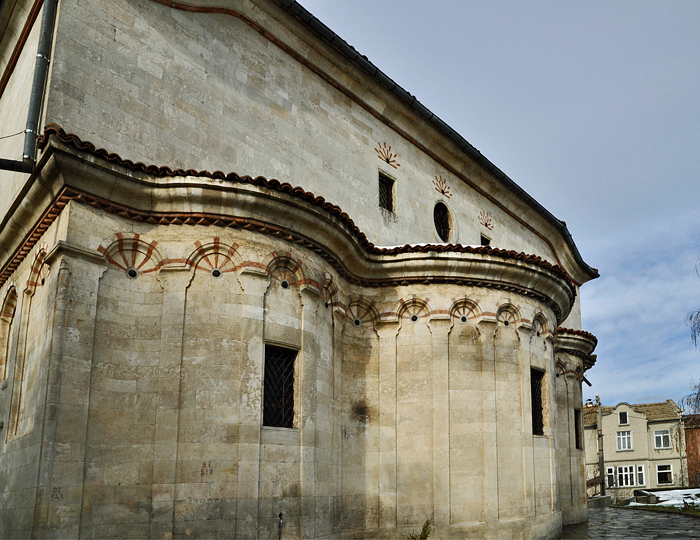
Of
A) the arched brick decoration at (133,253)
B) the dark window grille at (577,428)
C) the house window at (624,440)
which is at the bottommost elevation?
the house window at (624,440)

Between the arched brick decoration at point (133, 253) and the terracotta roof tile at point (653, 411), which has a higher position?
the arched brick decoration at point (133, 253)

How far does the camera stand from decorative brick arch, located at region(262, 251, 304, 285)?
10.9 metres

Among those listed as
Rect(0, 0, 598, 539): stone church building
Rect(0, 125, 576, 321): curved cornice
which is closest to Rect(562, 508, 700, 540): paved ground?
Rect(0, 0, 598, 539): stone church building

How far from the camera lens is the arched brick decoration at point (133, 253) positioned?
1003 cm

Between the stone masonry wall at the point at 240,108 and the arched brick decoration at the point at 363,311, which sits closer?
the stone masonry wall at the point at 240,108

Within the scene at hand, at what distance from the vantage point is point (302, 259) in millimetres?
11531

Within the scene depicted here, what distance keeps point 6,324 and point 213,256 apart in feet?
14.8

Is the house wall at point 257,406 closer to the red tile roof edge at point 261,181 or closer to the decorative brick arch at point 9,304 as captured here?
the red tile roof edge at point 261,181

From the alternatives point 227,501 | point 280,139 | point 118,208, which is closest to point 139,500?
point 227,501

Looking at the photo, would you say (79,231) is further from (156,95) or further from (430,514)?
(430,514)

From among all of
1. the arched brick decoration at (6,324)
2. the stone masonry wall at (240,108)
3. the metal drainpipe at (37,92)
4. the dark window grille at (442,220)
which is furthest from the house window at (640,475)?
the metal drainpipe at (37,92)

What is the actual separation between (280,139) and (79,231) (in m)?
5.56

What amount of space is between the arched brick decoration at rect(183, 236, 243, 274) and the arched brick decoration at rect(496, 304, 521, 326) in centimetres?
613

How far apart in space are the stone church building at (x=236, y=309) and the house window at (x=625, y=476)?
45.1m
